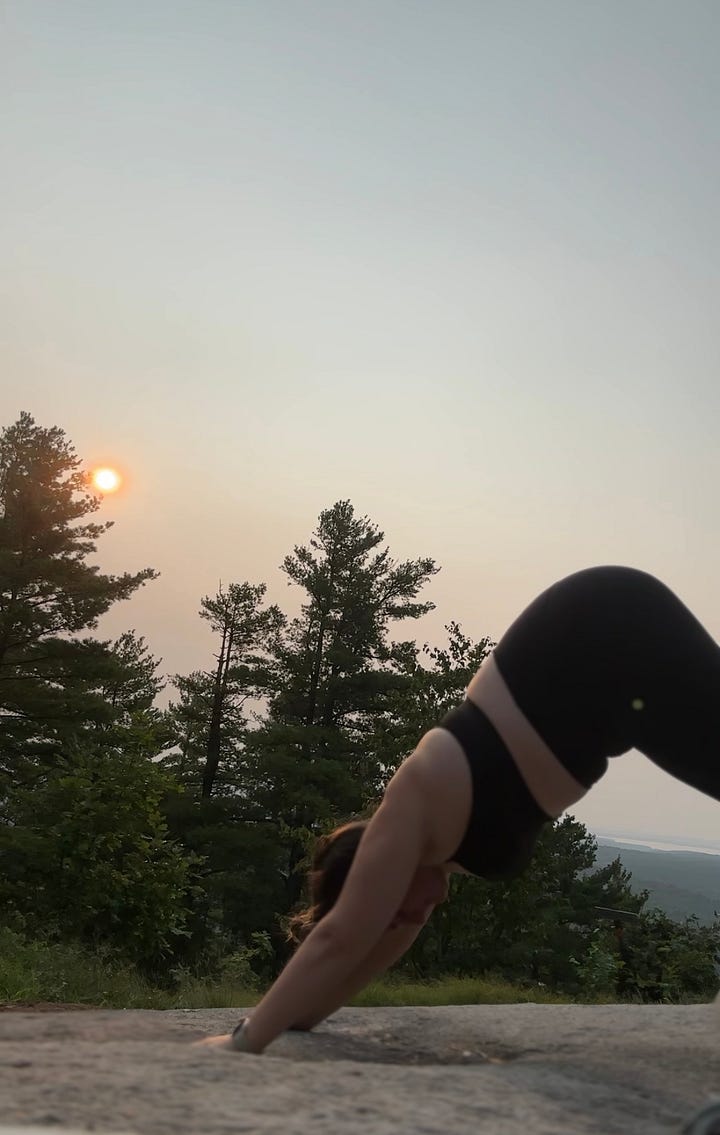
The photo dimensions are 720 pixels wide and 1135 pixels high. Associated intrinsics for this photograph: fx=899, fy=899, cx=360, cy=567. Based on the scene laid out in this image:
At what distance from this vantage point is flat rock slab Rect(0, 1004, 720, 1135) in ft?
4.33

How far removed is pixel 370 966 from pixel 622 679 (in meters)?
1.16

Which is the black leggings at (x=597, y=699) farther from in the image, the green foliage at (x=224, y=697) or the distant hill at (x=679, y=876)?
the distant hill at (x=679, y=876)

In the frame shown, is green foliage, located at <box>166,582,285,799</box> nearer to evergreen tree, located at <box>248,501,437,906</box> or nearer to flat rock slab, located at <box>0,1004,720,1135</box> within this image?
evergreen tree, located at <box>248,501,437,906</box>

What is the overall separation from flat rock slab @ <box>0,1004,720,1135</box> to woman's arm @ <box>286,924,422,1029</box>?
0.24 ft

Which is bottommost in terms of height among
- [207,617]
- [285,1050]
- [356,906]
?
[285,1050]

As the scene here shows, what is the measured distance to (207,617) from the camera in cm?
3052

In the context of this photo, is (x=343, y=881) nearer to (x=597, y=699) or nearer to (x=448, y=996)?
(x=597, y=699)

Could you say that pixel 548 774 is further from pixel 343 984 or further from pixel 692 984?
pixel 692 984

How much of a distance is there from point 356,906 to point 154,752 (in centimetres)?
1126

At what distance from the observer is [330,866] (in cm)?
269

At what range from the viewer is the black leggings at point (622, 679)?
90.1 inches

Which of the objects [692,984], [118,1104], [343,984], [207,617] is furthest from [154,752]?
[207,617]

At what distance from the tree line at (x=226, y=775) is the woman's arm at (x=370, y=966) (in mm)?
591

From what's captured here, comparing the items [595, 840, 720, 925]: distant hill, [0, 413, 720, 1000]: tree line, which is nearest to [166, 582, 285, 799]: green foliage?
[0, 413, 720, 1000]: tree line
